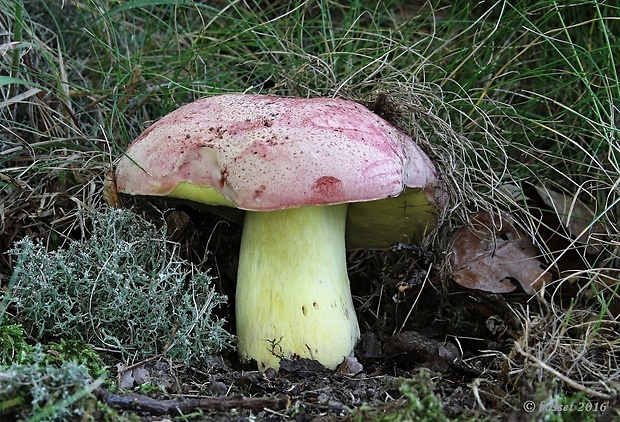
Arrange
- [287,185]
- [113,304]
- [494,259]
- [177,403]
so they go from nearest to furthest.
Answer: [177,403]
[287,185]
[113,304]
[494,259]

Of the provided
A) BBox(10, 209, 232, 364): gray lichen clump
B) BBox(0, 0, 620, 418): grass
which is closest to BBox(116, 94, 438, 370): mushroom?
BBox(10, 209, 232, 364): gray lichen clump

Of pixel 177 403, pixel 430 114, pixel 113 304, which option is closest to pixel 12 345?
pixel 113 304

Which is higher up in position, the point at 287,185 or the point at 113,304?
the point at 287,185

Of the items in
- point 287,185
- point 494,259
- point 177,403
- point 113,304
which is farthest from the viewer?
point 494,259

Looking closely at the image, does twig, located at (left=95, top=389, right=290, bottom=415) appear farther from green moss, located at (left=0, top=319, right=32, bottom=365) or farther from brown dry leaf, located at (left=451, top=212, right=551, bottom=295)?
brown dry leaf, located at (left=451, top=212, right=551, bottom=295)

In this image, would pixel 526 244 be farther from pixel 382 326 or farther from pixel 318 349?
pixel 318 349

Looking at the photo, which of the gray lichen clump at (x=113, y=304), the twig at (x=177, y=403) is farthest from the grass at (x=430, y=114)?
the twig at (x=177, y=403)

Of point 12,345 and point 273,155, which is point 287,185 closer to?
point 273,155

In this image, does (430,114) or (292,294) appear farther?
(430,114)
